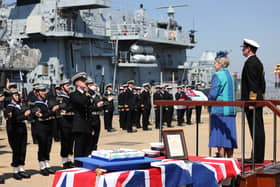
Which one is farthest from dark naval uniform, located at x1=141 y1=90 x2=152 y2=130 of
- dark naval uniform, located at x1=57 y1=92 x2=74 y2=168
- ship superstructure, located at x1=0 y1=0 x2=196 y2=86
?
dark naval uniform, located at x1=57 y1=92 x2=74 y2=168

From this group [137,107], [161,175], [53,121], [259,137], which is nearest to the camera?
[161,175]

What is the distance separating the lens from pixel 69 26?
88.3 feet

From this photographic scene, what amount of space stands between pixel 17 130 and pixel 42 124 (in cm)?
52

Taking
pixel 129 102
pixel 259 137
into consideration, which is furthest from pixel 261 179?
pixel 129 102

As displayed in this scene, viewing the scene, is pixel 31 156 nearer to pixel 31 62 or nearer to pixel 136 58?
pixel 31 62

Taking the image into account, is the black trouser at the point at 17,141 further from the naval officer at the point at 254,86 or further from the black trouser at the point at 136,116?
the black trouser at the point at 136,116

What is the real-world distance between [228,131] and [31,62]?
749 inches

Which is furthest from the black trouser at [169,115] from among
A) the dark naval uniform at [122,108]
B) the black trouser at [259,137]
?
the black trouser at [259,137]

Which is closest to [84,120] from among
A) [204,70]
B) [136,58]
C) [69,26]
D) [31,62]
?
[31,62]

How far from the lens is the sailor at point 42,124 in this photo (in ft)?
27.7

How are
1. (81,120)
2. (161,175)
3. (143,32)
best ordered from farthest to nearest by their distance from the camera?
(143,32) < (81,120) < (161,175)

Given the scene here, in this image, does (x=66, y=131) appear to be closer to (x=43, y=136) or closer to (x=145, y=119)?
(x=43, y=136)

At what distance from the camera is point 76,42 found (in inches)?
1089

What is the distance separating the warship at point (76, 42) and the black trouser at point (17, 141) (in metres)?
15.7
